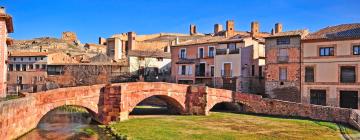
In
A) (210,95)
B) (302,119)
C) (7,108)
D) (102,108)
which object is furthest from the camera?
(210,95)

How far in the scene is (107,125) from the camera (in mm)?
27516

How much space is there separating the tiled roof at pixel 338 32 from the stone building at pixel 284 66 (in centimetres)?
141

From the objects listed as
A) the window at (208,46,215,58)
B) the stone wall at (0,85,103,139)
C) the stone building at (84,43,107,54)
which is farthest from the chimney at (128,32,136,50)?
the stone wall at (0,85,103,139)

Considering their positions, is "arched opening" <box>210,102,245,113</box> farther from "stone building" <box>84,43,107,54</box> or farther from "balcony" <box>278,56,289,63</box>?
"stone building" <box>84,43,107,54</box>

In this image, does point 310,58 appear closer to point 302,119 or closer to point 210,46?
point 302,119

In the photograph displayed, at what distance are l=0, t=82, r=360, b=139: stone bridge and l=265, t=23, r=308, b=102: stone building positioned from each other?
3.58 meters

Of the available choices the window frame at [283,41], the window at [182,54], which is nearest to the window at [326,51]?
the window frame at [283,41]

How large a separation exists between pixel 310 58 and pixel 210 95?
10.6m

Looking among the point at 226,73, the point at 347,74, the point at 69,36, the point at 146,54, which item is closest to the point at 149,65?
the point at 146,54

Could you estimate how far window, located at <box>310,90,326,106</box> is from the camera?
35594 millimetres

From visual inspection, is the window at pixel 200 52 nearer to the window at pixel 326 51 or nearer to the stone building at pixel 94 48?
the window at pixel 326 51

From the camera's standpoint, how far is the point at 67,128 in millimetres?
26641

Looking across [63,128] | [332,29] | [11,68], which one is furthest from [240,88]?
[11,68]

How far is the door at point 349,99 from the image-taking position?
111 feet
